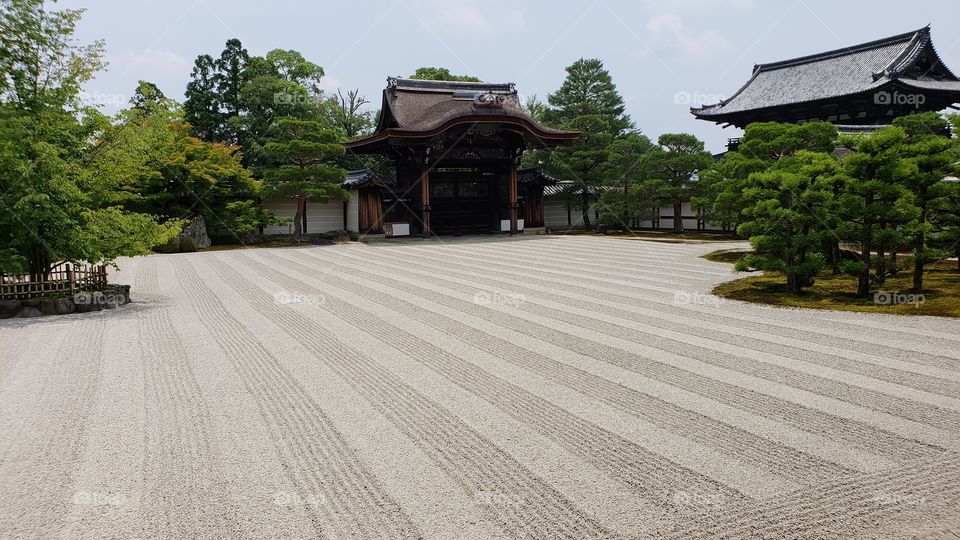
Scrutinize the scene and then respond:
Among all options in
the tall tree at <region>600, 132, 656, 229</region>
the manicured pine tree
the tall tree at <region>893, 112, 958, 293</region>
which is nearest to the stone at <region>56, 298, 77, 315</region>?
the manicured pine tree

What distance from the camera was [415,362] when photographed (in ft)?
22.4

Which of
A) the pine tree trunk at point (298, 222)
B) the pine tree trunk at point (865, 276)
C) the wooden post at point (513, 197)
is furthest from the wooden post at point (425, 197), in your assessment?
the pine tree trunk at point (865, 276)

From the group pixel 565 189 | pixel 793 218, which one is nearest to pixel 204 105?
pixel 565 189

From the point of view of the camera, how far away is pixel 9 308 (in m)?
10.0

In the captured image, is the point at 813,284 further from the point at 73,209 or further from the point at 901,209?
the point at 73,209

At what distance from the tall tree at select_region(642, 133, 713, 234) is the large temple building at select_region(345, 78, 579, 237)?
459cm

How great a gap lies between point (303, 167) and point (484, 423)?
23049 millimetres

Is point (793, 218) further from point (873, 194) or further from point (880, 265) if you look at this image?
point (880, 265)

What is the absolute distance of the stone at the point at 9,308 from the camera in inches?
394

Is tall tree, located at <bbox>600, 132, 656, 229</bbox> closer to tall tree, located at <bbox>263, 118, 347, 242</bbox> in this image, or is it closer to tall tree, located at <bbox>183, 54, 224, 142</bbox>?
tall tree, located at <bbox>263, 118, 347, 242</bbox>

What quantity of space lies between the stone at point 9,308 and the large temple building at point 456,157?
17.7 meters

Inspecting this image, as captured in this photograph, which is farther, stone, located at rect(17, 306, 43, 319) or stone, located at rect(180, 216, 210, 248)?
stone, located at rect(180, 216, 210, 248)

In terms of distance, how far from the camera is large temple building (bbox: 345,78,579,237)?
2680cm

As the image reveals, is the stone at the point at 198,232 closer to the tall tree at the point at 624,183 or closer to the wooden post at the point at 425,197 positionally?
the wooden post at the point at 425,197
